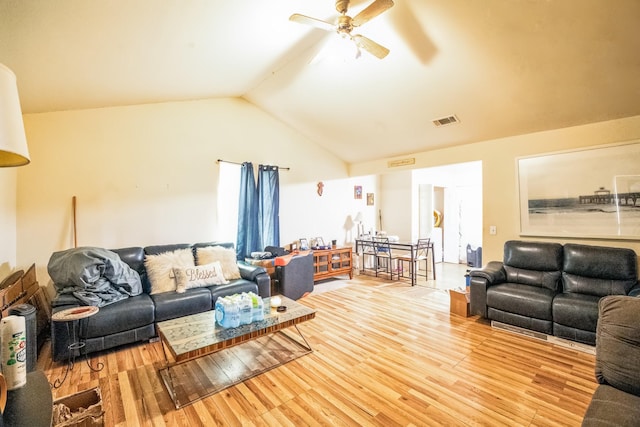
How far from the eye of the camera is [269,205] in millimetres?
4590

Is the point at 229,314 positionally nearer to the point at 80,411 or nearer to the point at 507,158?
the point at 80,411

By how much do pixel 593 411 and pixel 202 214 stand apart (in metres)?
4.17

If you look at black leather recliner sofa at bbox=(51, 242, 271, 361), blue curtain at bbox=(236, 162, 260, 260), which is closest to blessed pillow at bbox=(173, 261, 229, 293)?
black leather recliner sofa at bbox=(51, 242, 271, 361)

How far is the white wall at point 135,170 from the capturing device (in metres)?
3.05

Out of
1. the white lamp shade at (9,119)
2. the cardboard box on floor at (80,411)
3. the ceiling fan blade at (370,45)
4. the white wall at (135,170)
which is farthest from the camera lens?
the white wall at (135,170)

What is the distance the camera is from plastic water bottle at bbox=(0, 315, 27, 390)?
1.32 metres

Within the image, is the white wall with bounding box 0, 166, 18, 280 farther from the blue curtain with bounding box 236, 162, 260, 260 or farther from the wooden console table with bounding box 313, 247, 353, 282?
the wooden console table with bounding box 313, 247, 353, 282

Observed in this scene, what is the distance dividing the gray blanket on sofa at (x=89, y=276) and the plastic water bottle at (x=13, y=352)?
45.2 inches

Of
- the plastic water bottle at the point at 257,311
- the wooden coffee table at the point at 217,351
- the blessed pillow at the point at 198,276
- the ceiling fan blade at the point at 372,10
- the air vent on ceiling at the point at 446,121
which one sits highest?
the ceiling fan blade at the point at 372,10

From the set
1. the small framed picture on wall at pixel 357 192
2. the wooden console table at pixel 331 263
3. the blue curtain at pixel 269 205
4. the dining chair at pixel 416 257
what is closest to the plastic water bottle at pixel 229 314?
the blue curtain at pixel 269 205

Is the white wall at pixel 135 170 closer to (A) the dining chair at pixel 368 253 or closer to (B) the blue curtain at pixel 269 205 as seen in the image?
(B) the blue curtain at pixel 269 205

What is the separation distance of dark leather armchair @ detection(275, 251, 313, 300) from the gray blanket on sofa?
5.97 feet

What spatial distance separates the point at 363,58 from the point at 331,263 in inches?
132

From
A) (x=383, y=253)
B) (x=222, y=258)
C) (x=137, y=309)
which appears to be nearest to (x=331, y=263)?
(x=383, y=253)
